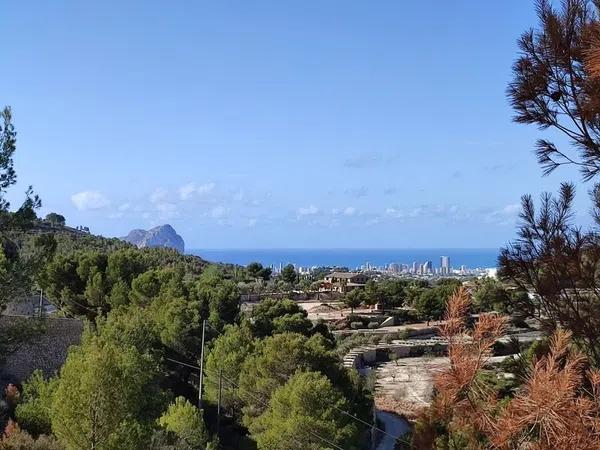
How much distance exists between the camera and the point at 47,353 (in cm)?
1532

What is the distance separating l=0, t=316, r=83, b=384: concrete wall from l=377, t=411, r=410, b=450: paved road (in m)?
8.38

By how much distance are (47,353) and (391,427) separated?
9.21 metres

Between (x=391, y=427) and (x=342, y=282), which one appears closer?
(x=391, y=427)

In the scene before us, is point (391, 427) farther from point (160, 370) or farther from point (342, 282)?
point (342, 282)

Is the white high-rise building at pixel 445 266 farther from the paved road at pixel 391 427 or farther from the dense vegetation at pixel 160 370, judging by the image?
the paved road at pixel 391 427

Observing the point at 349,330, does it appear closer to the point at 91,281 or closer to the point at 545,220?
the point at 91,281

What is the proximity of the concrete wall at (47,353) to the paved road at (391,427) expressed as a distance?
8378mm

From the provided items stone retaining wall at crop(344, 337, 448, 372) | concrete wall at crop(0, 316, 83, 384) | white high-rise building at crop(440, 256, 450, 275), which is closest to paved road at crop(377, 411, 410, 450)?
stone retaining wall at crop(344, 337, 448, 372)

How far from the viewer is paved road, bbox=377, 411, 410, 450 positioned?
1441 cm

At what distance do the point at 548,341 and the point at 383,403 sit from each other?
1572 cm

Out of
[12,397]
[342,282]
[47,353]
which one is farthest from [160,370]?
[342,282]

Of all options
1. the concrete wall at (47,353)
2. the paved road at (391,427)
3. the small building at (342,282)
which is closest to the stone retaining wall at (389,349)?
the paved road at (391,427)

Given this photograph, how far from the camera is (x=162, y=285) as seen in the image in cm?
2022

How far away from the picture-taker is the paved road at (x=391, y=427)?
14.4 m
